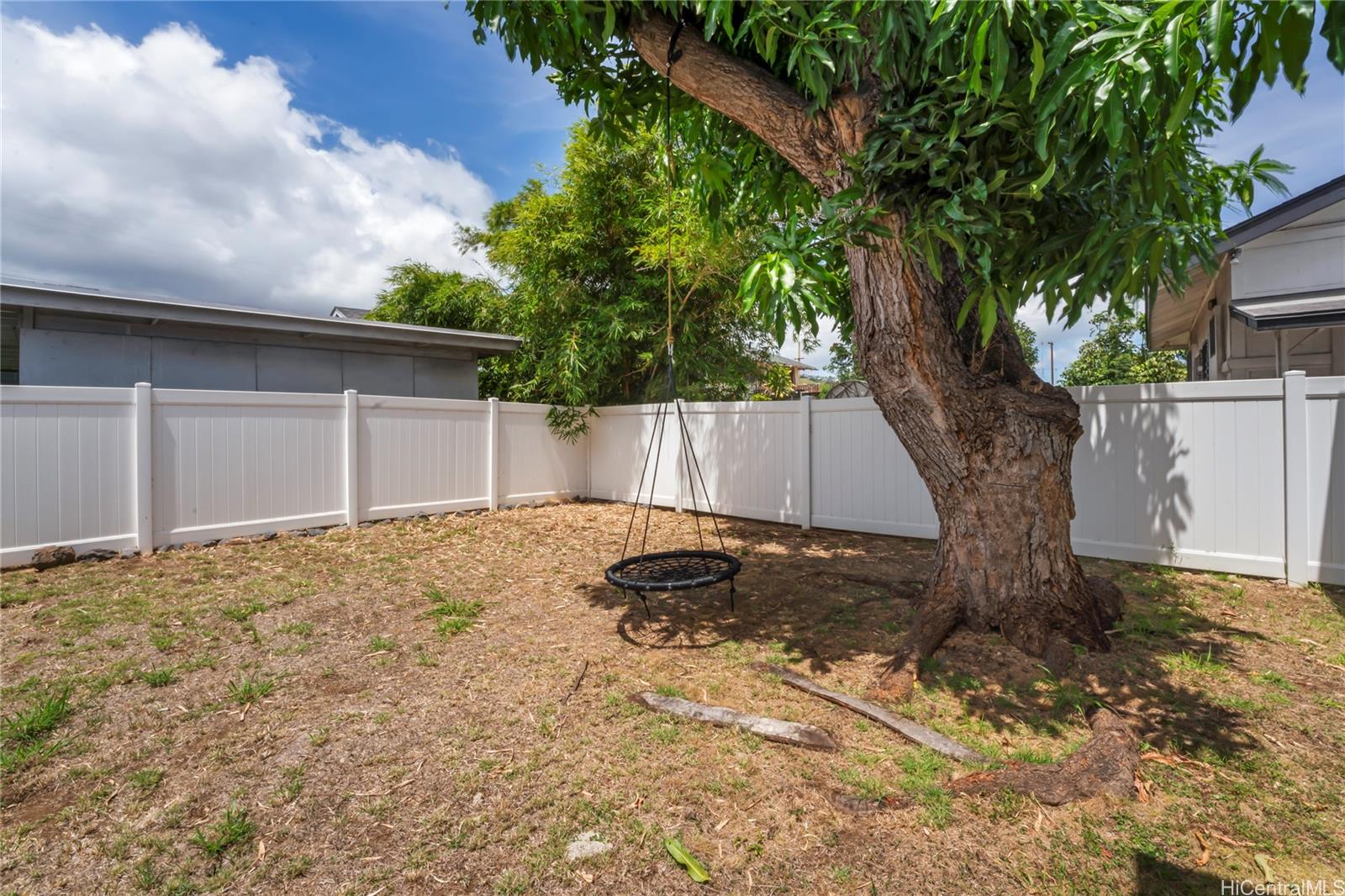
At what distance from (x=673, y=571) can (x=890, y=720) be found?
1815mm

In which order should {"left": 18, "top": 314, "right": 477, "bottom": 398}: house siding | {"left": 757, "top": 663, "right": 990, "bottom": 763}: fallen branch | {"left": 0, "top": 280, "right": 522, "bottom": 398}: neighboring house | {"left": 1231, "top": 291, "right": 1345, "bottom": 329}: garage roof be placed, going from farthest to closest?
{"left": 18, "top": 314, "right": 477, "bottom": 398}: house siding → {"left": 0, "top": 280, "right": 522, "bottom": 398}: neighboring house → {"left": 1231, "top": 291, "right": 1345, "bottom": 329}: garage roof → {"left": 757, "top": 663, "right": 990, "bottom": 763}: fallen branch

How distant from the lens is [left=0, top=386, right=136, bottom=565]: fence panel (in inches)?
184

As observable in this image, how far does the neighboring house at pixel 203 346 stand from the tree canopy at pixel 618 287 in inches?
43.7

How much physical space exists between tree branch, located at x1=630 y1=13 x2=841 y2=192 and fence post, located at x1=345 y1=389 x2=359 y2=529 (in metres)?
5.16

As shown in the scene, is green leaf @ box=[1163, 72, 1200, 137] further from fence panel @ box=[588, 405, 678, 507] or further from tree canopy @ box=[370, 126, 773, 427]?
fence panel @ box=[588, 405, 678, 507]

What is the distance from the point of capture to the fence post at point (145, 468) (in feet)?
17.0

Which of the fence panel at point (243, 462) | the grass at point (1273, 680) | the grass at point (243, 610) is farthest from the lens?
the fence panel at point (243, 462)

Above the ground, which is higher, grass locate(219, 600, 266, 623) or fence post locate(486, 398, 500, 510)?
fence post locate(486, 398, 500, 510)

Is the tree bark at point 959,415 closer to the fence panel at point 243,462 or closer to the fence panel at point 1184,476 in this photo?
the fence panel at point 1184,476

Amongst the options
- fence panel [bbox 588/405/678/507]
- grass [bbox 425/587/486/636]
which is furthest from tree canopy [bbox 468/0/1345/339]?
fence panel [bbox 588/405/678/507]

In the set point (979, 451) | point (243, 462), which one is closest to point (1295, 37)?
point (979, 451)

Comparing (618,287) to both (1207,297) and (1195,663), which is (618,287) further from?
(1207,297)

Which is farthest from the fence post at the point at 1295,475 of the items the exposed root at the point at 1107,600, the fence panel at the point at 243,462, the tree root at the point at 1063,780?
the fence panel at the point at 243,462

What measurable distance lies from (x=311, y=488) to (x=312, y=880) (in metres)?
5.63
